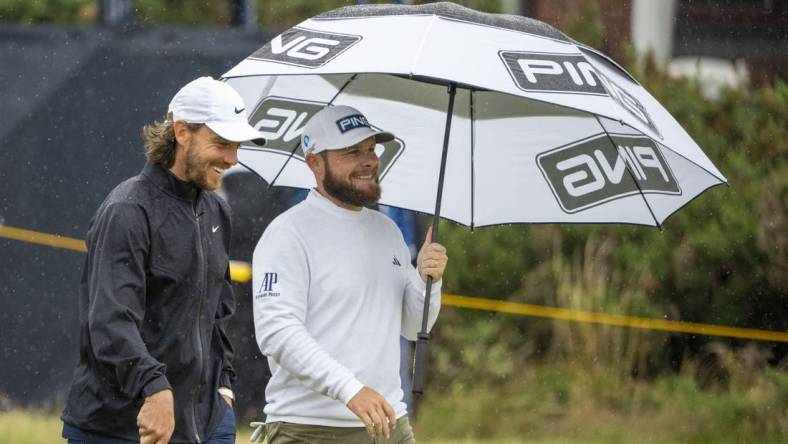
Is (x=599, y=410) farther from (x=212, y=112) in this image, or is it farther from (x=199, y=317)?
(x=212, y=112)

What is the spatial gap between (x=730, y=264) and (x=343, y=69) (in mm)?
6036

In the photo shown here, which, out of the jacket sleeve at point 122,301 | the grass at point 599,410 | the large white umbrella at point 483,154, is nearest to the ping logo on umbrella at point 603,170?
the large white umbrella at point 483,154

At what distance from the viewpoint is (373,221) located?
5.05 meters

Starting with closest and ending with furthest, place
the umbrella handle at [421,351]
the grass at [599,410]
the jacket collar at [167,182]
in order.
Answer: the jacket collar at [167,182], the umbrella handle at [421,351], the grass at [599,410]

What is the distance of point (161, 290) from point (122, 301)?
0.19 m

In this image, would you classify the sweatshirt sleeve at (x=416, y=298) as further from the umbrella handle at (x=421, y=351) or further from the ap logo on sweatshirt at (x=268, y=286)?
the ap logo on sweatshirt at (x=268, y=286)

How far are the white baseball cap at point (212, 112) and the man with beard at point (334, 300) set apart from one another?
1.12 ft

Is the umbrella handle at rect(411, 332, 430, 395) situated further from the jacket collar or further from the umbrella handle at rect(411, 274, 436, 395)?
the jacket collar

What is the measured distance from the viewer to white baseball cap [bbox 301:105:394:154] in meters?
4.94

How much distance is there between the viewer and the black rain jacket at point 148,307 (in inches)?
172

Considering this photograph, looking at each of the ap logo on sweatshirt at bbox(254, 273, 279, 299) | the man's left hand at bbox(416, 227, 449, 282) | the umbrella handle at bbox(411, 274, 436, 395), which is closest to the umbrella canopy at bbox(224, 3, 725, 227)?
the man's left hand at bbox(416, 227, 449, 282)

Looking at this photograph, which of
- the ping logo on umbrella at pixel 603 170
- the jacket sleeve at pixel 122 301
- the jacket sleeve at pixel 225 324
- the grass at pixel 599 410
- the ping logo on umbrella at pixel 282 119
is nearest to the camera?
the jacket sleeve at pixel 122 301

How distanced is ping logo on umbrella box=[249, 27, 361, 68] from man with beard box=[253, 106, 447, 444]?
0.21 m

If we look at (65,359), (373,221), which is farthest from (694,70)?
(373,221)
